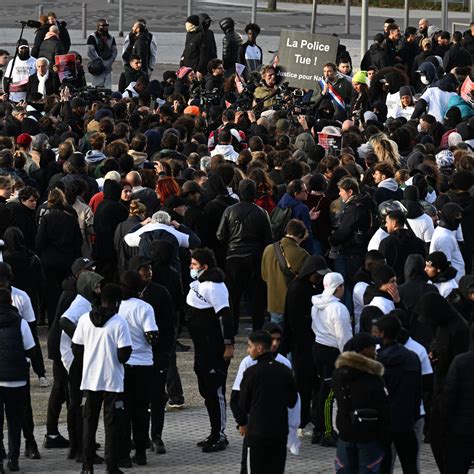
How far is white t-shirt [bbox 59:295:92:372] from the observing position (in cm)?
1378

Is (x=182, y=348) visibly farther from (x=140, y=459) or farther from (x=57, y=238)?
(x=140, y=459)

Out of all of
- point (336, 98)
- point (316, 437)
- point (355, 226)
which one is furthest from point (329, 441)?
point (336, 98)

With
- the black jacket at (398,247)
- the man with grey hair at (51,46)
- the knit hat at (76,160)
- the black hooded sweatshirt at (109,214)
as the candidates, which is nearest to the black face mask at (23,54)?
the man with grey hair at (51,46)

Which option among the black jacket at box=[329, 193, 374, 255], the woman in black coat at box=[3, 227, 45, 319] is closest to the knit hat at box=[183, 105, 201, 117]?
the black jacket at box=[329, 193, 374, 255]

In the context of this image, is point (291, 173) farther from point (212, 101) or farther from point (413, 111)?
point (212, 101)

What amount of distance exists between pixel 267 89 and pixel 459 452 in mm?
14540

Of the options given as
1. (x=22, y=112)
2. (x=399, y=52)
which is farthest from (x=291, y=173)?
(x=399, y=52)

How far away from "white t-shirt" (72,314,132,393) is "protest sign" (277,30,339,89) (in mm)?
13481

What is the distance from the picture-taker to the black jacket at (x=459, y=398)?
12164 mm

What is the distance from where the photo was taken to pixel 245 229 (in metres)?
17.5

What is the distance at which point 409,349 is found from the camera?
12742mm

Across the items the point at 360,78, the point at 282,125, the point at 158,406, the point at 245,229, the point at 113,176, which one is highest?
the point at 360,78

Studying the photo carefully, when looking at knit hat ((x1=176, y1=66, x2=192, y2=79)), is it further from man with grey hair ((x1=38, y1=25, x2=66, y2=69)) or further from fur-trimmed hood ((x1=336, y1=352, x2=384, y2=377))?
fur-trimmed hood ((x1=336, y1=352, x2=384, y2=377))

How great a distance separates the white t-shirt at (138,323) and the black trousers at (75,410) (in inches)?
17.1
